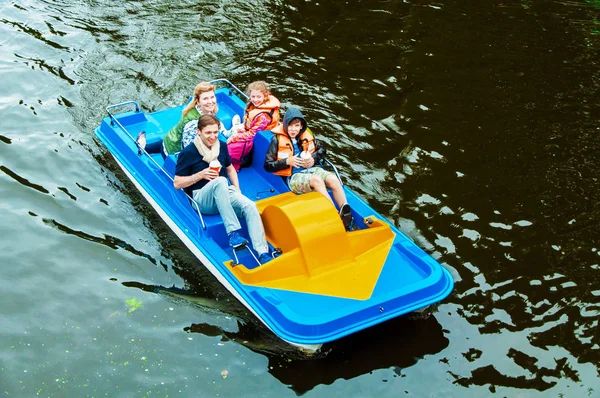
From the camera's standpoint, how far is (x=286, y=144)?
7.46 meters

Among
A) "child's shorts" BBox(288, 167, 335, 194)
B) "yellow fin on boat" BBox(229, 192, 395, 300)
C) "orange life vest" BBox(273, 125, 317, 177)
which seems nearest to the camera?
"yellow fin on boat" BBox(229, 192, 395, 300)

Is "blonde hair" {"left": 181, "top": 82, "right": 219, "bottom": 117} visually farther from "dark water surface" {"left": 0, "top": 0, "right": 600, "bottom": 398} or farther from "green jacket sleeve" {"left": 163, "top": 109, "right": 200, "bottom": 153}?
"dark water surface" {"left": 0, "top": 0, "right": 600, "bottom": 398}

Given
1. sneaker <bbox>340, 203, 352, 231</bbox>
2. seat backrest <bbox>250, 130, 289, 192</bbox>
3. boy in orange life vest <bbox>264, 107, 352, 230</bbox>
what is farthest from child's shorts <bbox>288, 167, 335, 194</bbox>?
seat backrest <bbox>250, 130, 289, 192</bbox>

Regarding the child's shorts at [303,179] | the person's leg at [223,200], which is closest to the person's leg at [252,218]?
the person's leg at [223,200]

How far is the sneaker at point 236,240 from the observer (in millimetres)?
6660

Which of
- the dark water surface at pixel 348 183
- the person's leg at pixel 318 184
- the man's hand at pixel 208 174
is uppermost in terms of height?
the man's hand at pixel 208 174

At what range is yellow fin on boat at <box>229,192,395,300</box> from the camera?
6.28m

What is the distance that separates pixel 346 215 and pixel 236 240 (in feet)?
3.78

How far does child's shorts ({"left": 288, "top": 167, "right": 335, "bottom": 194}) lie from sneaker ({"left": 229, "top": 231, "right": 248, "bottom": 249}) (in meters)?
0.92

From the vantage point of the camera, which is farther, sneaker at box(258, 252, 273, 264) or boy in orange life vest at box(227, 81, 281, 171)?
boy in orange life vest at box(227, 81, 281, 171)

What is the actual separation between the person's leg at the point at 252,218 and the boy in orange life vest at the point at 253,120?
111 centimetres

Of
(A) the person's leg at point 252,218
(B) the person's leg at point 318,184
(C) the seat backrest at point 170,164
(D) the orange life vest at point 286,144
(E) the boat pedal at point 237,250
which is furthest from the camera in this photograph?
(C) the seat backrest at point 170,164

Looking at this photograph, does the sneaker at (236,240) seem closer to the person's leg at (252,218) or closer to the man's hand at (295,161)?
the person's leg at (252,218)

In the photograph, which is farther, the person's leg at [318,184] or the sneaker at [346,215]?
the person's leg at [318,184]
